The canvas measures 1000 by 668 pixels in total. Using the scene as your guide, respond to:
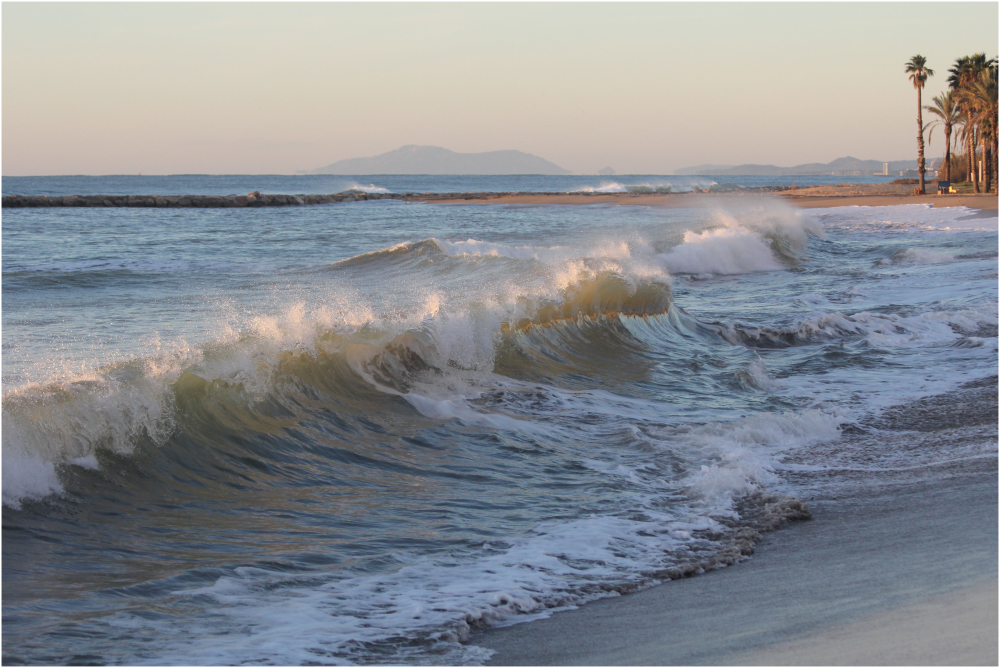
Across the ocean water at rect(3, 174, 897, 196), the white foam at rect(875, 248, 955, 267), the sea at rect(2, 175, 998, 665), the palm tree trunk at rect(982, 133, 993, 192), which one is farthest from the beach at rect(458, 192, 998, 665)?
the ocean water at rect(3, 174, 897, 196)

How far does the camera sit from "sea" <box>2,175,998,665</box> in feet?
13.9

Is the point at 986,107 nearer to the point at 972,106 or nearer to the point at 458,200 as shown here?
the point at 972,106

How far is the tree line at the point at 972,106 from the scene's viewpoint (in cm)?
4516

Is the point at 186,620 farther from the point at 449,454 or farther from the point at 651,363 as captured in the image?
the point at 651,363

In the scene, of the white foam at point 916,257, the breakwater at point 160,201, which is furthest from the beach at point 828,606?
the breakwater at point 160,201

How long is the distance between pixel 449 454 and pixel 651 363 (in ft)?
14.8

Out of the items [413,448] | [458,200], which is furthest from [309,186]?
[413,448]

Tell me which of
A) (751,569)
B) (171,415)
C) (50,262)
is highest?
(50,262)

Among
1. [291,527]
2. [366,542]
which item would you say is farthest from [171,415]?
[366,542]

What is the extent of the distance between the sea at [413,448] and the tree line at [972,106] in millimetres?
36578

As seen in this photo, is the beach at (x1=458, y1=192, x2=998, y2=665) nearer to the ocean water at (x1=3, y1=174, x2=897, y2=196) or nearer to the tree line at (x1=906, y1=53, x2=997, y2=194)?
the tree line at (x1=906, y1=53, x2=997, y2=194)

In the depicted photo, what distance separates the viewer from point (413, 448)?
7137 millimetres

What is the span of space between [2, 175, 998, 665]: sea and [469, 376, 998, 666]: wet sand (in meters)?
0.23

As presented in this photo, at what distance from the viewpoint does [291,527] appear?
17.6 feet
